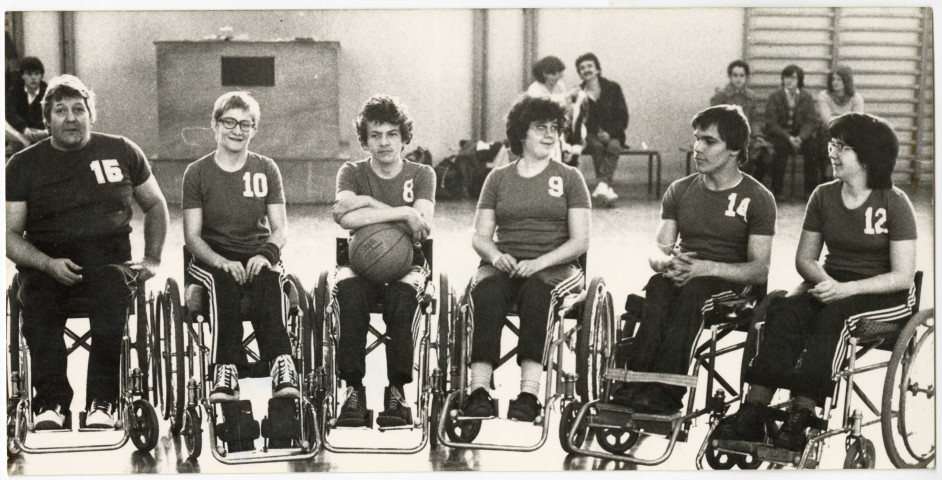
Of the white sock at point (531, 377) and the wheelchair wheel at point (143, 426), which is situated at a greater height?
the white sock at point (531, 377)

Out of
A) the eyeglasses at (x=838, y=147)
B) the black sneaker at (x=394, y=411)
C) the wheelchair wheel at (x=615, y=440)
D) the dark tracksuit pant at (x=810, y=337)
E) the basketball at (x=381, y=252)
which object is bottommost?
the wheelchair wheel at (x=615, y=440)

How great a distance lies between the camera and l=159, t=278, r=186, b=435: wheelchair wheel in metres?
3.77

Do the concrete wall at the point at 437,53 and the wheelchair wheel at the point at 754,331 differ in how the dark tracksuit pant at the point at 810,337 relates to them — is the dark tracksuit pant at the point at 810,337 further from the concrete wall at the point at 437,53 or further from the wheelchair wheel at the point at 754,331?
the concrete wall at the point at 437,53

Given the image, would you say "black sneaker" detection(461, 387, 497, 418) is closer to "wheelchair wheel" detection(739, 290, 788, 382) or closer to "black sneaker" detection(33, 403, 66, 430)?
"wheelchair wheel" detection(739, 290, 788, 382)

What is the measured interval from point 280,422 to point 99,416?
0.67 metres

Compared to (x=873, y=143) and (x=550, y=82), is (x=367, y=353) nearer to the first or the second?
(x=550, y=82)

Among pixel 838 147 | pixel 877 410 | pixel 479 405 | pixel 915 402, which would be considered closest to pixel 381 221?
pixel 479 405

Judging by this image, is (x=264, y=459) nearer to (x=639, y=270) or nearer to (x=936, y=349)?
(x=639, y=270)

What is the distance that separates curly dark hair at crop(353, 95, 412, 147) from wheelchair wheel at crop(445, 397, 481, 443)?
3.42 feet

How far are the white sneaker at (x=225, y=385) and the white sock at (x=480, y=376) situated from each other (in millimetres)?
836

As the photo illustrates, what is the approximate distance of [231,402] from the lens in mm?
3822

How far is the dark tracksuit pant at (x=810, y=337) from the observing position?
147 inches

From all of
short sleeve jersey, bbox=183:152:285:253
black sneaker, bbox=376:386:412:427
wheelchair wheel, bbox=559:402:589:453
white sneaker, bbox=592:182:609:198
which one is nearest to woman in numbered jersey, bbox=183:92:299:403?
short sleeve jersey, bbox=183:152:285:253

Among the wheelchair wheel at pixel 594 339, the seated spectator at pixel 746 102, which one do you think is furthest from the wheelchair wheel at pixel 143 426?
the seated spectator at pixel 746 102
